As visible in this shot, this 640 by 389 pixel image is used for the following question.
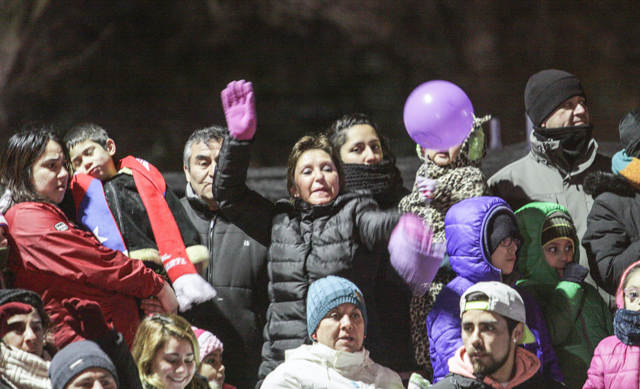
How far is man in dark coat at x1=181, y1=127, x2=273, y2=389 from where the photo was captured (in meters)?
4.08

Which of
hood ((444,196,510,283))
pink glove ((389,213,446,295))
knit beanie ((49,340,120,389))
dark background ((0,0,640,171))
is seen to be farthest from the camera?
dark background ((0,0,640,171))

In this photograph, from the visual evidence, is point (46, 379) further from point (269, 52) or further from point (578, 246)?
point (269, 52)

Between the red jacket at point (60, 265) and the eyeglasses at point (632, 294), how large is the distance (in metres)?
2.03

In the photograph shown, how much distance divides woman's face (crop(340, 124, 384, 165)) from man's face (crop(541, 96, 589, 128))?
0.89 meters

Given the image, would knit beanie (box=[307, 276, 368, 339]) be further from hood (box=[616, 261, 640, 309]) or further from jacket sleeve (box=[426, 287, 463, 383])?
hood (box=[616, 261, 640, 309])

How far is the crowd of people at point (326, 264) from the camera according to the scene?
356 centimetres

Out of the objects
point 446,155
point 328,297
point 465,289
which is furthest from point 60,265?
point 446,155

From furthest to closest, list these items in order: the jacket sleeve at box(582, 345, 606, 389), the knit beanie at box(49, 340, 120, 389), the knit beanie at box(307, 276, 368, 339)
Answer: the jacket sleeve at box(582, 345, 606, 389), the knit beanie at box(307, 276, 368, 339), the knit beanie at box(49, 340, 120, 389)

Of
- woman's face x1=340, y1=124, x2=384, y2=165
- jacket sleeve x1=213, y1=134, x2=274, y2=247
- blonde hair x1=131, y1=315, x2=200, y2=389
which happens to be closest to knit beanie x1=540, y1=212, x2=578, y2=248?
woman's face x1=340, y1=124, x2=384, y2=165

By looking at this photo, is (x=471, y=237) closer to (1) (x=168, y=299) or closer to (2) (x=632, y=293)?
(2) (x=632, y=293)

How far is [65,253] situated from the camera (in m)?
3.56

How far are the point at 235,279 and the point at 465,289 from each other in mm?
1034

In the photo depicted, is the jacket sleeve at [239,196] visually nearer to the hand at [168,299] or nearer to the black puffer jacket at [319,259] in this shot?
the black puffer jacket at [319,259]

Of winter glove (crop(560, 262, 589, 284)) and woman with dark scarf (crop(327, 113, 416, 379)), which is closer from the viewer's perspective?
woman with dark scarf (crop(327, 113, 416, 379))
